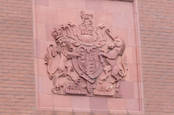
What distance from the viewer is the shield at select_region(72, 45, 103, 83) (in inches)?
588

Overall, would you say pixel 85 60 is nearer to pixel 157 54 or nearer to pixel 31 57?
pixel 31 57

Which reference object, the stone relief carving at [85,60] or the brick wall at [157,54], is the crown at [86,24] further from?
the brick wall at [157,54]

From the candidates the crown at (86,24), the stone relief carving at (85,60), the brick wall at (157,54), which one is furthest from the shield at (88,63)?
the brick wall at (157,54)

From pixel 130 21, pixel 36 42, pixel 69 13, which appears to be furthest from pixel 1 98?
pixel 130 21

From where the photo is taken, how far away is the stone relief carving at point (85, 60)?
14.8m

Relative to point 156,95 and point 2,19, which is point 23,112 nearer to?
point 2,19

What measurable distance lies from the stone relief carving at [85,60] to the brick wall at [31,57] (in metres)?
0.50

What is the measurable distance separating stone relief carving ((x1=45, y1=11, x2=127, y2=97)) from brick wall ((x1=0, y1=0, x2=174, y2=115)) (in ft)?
1.64

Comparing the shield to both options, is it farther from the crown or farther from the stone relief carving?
the crown

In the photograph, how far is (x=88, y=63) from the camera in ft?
49.3

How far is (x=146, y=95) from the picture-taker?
15352 millimetres

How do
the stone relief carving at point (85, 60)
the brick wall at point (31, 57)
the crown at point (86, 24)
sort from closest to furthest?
the brick wall at point (31, 57) < the stone relief carving at point (85, 60) < the crown at point (86, 24)

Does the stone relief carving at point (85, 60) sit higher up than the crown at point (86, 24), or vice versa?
the crown at point (86, 24)

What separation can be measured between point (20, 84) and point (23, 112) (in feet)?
1.84
